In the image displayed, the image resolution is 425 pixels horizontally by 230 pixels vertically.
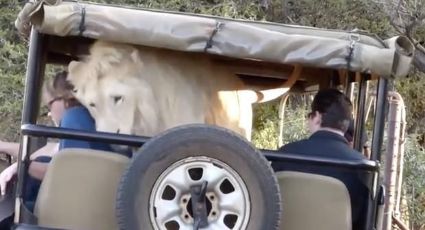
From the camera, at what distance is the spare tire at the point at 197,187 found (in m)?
3.44

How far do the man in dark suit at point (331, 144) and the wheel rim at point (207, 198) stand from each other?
0.38m

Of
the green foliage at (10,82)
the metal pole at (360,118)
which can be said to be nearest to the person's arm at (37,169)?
the metal pole at (360,118)

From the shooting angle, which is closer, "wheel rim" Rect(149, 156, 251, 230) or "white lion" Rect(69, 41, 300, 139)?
"wheel rim" Rect(149, 156, 251, 230)

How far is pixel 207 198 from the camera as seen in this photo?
3.45m

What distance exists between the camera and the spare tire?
11.3 ft

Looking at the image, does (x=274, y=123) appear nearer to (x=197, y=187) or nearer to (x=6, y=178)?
(x=6, y=178)

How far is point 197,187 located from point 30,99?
2.93 feet

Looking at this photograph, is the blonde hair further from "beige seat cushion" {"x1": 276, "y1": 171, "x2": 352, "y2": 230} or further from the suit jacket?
"beige seat cushion" {"x1": 276, "y1": 171, "x2": 352, "y2": 230}

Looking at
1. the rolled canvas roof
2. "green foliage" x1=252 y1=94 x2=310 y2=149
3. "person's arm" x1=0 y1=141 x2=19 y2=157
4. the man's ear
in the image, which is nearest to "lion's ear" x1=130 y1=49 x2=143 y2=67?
the rolled canvas roof

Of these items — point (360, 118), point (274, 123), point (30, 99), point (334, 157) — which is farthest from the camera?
point (274, 123)

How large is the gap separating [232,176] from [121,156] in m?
0.49

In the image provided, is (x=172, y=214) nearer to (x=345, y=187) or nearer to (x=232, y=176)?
(x=232, y=176)

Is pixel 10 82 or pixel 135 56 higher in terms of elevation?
pixel 135 56

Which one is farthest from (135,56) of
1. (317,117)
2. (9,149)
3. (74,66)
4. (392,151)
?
(392,151)
